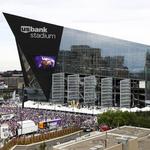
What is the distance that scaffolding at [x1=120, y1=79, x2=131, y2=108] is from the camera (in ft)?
293

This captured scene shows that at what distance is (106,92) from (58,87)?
10521mm

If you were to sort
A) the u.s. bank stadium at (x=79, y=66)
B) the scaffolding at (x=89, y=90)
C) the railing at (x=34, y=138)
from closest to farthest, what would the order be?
the railing at (x=34, y=138), the u.s. bank stadium at (x=79, y=66), the scaffolding at (x=89, y=90)

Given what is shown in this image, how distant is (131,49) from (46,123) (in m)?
45.2

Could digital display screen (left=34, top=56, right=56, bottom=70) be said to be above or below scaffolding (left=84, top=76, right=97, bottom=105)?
above

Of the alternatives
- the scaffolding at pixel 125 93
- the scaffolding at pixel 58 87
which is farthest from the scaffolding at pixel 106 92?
the scaffolding at pixel 58 87

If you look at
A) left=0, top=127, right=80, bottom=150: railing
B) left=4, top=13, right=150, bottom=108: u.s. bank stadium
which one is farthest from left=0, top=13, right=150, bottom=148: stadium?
left=0, top=127, right=80, bottom=150: railing

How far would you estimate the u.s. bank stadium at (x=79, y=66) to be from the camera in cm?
7825

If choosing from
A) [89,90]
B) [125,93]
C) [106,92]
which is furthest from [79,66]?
[125,93]

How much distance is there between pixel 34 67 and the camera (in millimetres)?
78875

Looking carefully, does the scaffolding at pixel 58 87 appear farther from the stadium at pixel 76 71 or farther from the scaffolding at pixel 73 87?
the scaffolding at pixel 73 87

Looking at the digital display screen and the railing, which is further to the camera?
the digital display screen

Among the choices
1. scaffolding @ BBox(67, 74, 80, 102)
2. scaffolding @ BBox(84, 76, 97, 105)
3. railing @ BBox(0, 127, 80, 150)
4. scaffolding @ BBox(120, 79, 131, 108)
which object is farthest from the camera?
scaffolding @ BBox(120, 79, 131, 108)

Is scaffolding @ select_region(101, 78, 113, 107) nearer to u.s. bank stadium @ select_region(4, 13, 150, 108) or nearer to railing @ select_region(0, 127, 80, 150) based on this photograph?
u.s. bank stadium @ select_region(4, 13, 150, 108)

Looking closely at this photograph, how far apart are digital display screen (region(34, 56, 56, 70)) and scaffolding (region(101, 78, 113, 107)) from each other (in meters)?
12.5
